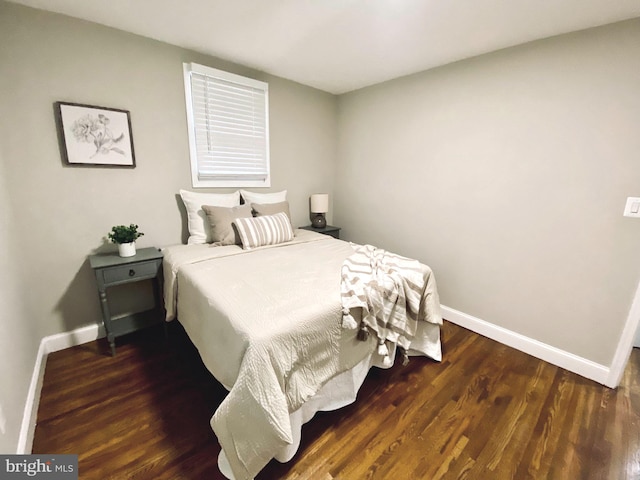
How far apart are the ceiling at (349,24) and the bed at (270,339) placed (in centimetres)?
159

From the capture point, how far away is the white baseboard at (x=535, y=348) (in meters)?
1.82

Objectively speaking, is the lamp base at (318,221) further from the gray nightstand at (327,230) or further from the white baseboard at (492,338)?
the white baseboard at (492,338)

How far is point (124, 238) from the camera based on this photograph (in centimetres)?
194

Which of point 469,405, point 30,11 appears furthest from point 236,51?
point 469,405

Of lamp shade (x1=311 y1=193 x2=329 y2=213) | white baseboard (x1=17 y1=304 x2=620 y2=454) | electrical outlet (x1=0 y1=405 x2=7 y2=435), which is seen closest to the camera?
electrical outlet (x1=0 y1=405 x2=7 y2=435)

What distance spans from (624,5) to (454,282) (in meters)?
2.00

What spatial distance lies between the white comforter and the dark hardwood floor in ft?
1.00

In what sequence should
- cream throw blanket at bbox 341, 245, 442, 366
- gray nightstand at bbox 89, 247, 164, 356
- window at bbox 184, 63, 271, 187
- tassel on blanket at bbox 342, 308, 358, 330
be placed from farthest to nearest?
window at bbox 184, 63, 271, 187
gray nightstand at bbox 89, 247, 164, 356
cream throw blanket at bbox 341, 245, 442, 366
tassel on blanket at bbox 342, 308, 358, 330

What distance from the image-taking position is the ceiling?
1.57m

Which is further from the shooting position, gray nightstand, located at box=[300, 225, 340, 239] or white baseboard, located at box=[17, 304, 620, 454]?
gray nightstand, located at box=[300, 225, 340, 239]

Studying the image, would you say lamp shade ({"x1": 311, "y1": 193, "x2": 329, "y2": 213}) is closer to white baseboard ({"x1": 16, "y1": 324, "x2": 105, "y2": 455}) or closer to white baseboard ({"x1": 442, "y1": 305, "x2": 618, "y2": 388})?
white baseboard ({"x1": 442, "y1": 305, "x2": 618, "y2": 388})

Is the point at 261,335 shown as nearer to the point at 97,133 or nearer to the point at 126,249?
the point at 126,249

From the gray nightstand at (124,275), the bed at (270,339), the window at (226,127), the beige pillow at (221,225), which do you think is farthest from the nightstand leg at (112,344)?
the window at (226,127)

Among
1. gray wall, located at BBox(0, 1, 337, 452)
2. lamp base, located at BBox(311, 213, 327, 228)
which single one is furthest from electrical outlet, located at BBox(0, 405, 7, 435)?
lamp base, located at BBox(311, 213, 327, 228)
